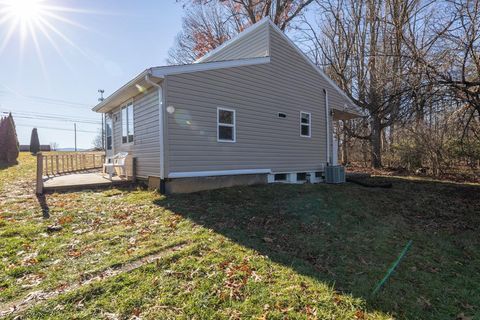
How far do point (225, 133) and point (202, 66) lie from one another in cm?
208

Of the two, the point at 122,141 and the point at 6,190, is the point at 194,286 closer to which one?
the point at 6,190

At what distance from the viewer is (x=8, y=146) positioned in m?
16.0

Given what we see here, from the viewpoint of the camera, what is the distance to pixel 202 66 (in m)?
7.98

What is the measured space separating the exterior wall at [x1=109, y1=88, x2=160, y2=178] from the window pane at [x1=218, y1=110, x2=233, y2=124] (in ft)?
6.14

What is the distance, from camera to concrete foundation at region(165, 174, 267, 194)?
7.64m

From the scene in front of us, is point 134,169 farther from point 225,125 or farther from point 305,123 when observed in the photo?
point 305,123

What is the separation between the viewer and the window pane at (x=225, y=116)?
8.67 meters

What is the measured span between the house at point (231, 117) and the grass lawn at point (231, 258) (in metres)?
1.37

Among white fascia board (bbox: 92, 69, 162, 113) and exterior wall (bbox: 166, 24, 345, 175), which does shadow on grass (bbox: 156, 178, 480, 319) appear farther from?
white fascia board (bbox: 92, 69, 162, 113)

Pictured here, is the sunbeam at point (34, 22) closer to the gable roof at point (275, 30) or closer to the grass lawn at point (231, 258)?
the gable roof at point (275, 30)

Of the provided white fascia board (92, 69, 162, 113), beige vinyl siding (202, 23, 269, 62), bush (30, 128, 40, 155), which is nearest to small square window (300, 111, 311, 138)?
beige vinyl siding (202, 23, 269, 62)

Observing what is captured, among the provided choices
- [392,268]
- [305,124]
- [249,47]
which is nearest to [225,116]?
[249,47]

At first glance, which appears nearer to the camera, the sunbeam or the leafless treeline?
the leafless treeline

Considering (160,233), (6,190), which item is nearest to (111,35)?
(6,190)
